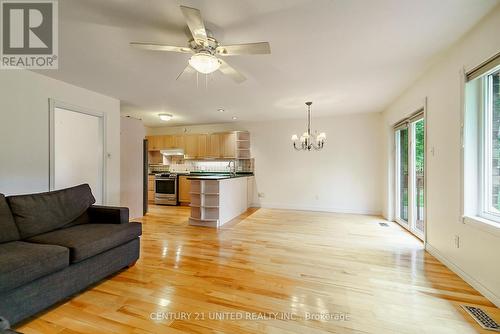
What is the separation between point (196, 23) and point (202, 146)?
5.20 m

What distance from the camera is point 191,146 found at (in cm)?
687

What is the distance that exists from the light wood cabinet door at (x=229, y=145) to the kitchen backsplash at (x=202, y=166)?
1.27ft

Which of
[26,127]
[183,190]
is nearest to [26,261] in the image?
[26,127]

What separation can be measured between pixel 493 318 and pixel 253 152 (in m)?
5.47

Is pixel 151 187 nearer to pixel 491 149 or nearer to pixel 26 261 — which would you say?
pixel 26 261

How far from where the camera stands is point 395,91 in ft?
12.8

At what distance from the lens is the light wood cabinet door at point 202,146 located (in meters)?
6.72

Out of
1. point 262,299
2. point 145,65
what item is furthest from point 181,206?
point 262,299

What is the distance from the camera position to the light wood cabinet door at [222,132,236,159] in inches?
254

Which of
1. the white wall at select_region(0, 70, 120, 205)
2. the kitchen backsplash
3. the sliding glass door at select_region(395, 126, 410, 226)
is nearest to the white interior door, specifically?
the white wall at select_region(0, 70, 120, 205)

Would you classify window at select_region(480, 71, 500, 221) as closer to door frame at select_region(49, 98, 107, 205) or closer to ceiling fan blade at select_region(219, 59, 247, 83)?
ceiling fan blade at select_region(219, 59, 247, 83)

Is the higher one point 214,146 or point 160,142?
point 160,142

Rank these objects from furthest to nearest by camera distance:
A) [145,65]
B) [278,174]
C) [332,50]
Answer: [278,174] → [145,65] → [332,50]

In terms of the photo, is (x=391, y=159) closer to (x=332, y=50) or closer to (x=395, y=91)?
(x=395, y=91)
